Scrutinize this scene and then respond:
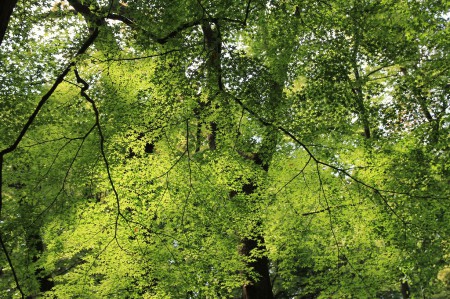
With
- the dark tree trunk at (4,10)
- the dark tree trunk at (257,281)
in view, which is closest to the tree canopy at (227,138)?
the dark tree trunk at (257,281)

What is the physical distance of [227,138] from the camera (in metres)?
8.27

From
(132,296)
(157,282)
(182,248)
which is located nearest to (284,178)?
(182,248)

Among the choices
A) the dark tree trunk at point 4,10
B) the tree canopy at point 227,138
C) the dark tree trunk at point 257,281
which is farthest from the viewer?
the dark tree trunk at point 257,281

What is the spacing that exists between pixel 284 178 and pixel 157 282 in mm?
4502

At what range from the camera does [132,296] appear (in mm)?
9953

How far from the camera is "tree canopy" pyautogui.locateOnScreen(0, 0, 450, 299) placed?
6.78 meters

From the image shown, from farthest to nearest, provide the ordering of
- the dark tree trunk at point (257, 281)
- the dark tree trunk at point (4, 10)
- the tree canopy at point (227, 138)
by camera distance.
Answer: the dark tree trunk at point (257, 281), the tree canopy at point (227, 138), the dark tree trunk at point (4, 10)

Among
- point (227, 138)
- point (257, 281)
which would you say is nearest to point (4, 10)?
point (227, 138)

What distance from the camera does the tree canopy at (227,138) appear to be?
6781 millimetres

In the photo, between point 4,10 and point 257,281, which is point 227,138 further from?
point 4,10

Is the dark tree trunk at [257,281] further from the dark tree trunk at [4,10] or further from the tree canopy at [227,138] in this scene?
the dark tree trunk at [4,10]

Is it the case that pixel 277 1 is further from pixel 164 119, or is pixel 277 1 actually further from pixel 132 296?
pixel 132 296

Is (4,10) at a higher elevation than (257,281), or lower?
higher

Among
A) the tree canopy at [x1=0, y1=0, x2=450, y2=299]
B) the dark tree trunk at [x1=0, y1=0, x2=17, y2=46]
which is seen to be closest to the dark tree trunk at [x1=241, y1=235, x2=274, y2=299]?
the tree canopy at [x1=0, y1=0, x2=450, y2=299]
